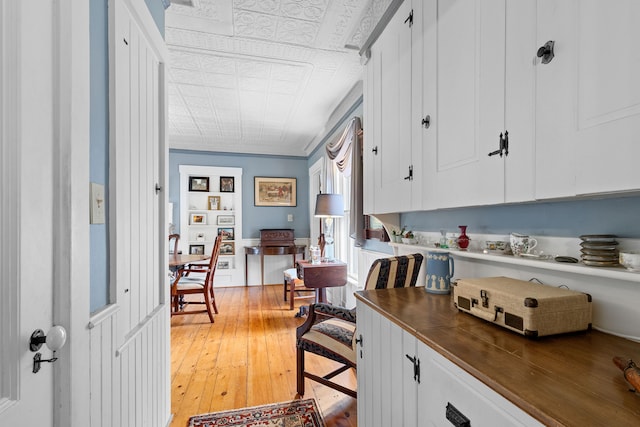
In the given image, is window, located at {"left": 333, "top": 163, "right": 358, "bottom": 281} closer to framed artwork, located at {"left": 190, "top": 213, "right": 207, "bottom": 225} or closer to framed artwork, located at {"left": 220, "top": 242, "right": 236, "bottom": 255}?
framed artwork, located at {"left": 220, "top": 242, "right": 236, "bottom": 255}

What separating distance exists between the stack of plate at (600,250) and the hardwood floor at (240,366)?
5.12ft

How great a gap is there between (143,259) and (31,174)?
770 mm

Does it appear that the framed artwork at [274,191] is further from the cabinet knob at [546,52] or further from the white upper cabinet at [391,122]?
the cabinet knob at [546,52]

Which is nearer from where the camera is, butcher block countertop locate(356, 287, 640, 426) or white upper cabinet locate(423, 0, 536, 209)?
butcher block countertop locate(356, 287, 640, 426)

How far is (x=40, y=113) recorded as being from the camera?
750mm

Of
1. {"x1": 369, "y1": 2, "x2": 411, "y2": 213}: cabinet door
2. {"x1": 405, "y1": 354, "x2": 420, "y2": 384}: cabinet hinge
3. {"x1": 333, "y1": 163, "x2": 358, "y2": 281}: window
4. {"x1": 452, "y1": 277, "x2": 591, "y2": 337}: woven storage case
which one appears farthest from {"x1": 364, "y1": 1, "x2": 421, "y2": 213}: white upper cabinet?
{"x1": 333, "y1": 163, "x2": 358, "y2": 281}: window

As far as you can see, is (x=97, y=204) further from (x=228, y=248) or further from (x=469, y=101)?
(x=228, y=248)

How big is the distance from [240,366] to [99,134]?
→ 2.11 m

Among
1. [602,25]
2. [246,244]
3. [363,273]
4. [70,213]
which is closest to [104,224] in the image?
[70,213]

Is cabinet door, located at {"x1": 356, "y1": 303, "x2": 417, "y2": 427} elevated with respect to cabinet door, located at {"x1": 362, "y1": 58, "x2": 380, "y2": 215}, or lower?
lower

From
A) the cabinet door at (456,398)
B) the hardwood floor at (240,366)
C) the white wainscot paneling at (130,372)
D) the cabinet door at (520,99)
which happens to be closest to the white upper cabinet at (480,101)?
the cabinet door at (520,99)

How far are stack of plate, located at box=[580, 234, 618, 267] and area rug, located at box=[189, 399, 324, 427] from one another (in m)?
1.64

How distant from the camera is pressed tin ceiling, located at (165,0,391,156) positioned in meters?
1.94

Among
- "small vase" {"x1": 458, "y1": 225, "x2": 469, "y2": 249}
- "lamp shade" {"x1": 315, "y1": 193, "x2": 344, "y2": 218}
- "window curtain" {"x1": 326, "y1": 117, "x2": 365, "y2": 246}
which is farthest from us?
"lamp shade" {"x1": 315, "y1": 193, "x2": 344, "y2": 218}
